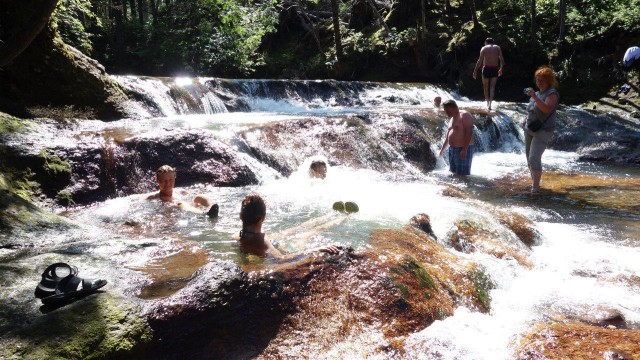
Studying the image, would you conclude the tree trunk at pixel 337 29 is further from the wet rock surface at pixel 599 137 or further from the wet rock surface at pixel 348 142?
the wet rock surface at pixel 348 142

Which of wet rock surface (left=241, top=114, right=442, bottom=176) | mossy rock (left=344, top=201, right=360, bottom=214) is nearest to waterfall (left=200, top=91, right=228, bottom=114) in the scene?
wet rock surface (left=241, top=114, right=442, bottom=176)

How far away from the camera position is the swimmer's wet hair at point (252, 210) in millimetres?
4152

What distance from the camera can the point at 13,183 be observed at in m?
5.96

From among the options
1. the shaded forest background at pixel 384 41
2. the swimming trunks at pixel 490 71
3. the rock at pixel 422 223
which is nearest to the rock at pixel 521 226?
the rock at pixel 422 223

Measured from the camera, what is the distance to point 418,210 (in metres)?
6.09

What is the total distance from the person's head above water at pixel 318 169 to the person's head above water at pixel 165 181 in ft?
8.08

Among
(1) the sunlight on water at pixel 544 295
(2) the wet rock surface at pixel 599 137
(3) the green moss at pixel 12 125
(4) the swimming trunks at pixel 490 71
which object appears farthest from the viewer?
(4) the swimming trunks at pixel 490 71

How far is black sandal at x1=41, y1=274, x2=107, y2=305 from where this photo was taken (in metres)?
2.63

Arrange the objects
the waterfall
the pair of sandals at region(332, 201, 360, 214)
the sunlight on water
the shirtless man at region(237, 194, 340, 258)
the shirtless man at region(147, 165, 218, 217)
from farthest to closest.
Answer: the waterfall
the shirtless man at region(147, 165, 218, 217)
the pair of sandals at region(332, 201, 360, 214)
the shirtless man at region(237, 194, 340, 258)
the sunlight on water

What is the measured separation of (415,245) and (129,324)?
266 centimetres

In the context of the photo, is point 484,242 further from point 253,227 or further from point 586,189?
point 586,189

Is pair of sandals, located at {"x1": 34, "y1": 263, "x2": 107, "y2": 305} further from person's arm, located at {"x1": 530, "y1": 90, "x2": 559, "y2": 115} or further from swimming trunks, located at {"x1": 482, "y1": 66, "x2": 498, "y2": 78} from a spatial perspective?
swimming trunks, located at {"x1": 482, "y1": 66, "x2": 498, "y2": 78}

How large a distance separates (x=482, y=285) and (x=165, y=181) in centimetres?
403

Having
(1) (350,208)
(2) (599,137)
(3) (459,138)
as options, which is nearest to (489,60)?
(2) (599,137)
